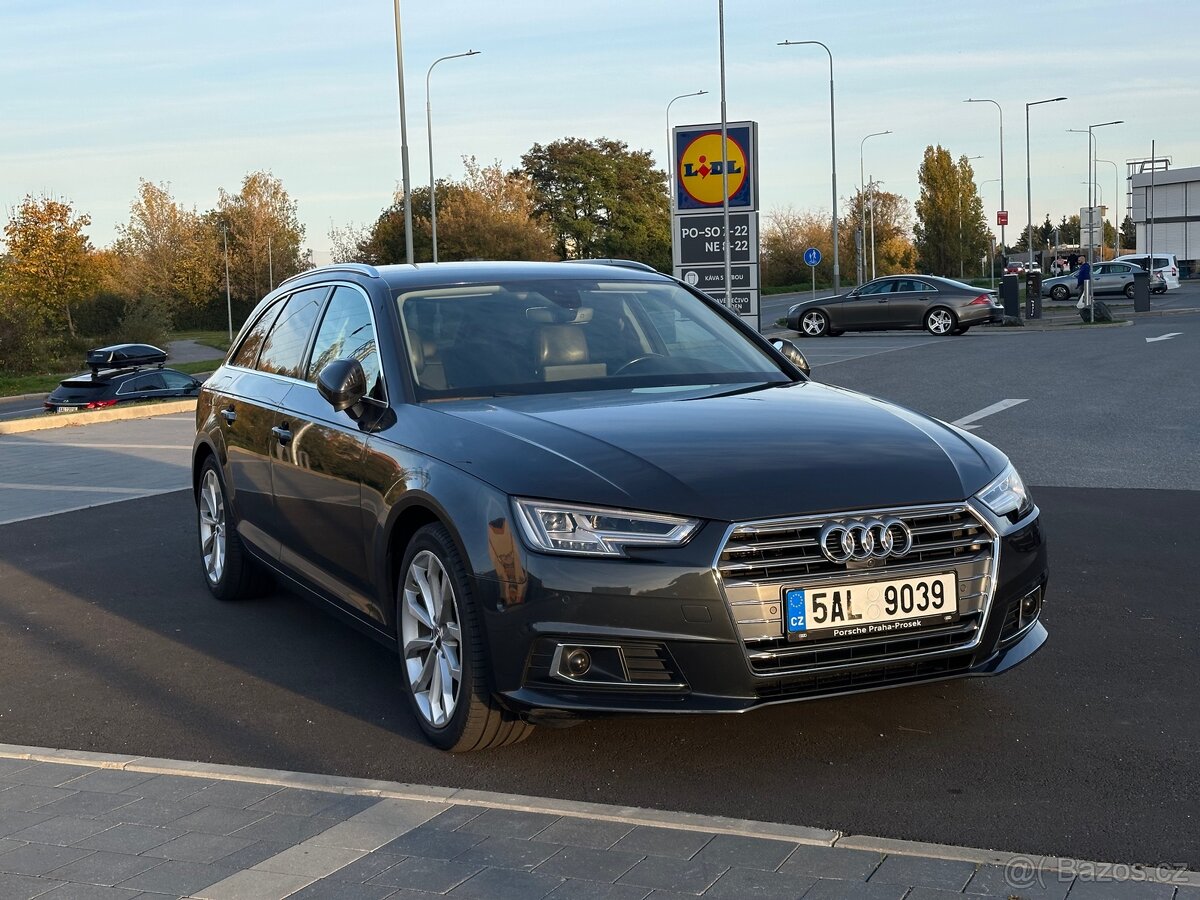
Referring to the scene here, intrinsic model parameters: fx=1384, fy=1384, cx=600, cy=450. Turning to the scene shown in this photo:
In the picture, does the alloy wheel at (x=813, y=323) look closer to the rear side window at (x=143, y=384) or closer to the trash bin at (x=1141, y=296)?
the trash bin at (x=1141, y=296)

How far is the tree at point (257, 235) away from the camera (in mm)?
84812

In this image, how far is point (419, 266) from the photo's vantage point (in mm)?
6004

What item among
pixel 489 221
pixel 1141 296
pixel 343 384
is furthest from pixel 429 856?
pixel 489 221

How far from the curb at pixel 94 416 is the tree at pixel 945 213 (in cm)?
6709

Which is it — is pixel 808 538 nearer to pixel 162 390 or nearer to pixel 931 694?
pixel 931 694

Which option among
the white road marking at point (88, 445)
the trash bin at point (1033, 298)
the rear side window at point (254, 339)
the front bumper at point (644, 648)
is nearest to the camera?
the front bumper at point (644, 648)

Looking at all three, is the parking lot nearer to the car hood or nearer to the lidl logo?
the car hood

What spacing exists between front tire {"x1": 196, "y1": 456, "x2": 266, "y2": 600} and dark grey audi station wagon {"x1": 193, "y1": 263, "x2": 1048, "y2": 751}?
1.26 meters

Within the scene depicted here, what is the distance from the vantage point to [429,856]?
3.57m

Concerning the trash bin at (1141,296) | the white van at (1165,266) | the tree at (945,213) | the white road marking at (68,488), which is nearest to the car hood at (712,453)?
the white road marking at (68,488)

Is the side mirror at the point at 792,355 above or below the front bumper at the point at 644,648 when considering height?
above

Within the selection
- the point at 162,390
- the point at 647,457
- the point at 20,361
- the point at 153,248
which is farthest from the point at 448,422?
the point at 153,248

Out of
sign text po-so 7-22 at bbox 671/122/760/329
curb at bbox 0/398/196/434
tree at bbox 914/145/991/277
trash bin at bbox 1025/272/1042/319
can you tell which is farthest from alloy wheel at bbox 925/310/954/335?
tree at bbox 914/145/991/277

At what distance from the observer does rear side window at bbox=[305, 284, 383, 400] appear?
17.5 ft
